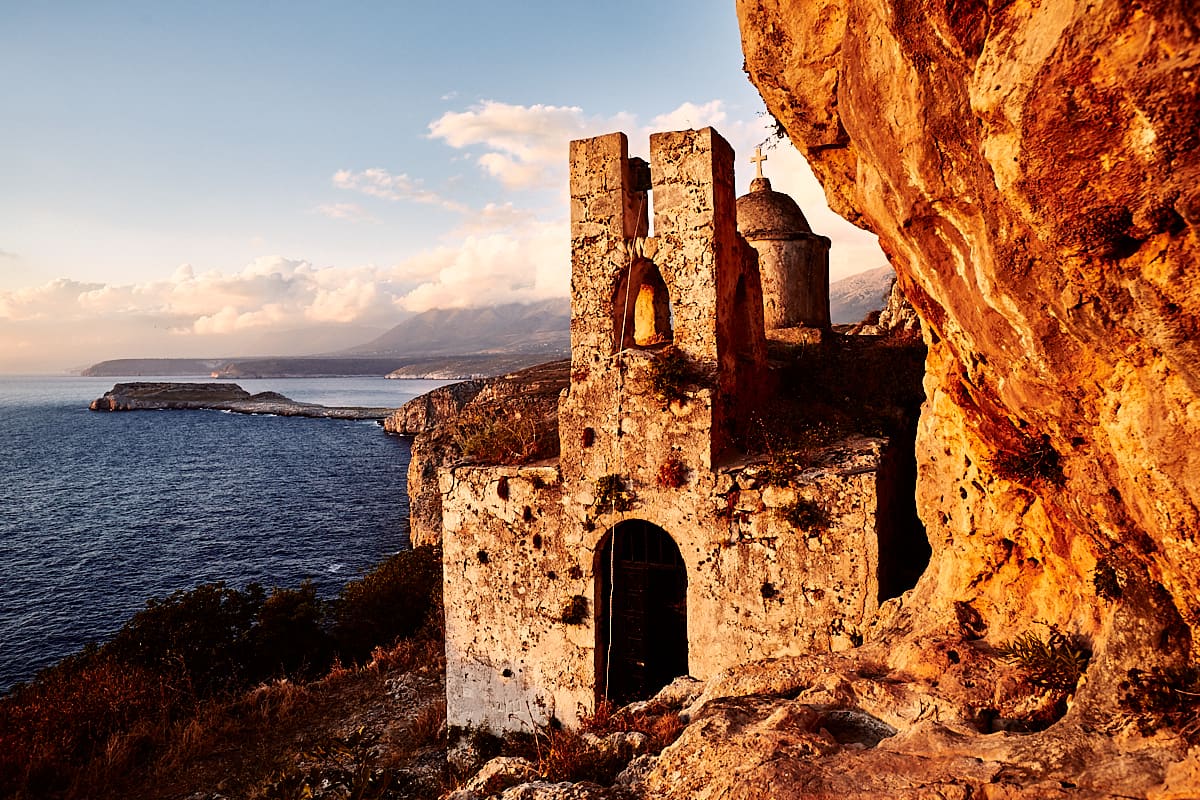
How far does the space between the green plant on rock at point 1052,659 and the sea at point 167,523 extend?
1142 inches

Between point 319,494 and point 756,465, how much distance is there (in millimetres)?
48613

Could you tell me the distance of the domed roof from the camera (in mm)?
17906

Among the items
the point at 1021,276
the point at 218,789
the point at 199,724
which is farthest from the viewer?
the point at 199,724

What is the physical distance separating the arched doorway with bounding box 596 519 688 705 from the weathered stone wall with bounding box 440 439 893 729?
27 centimetres

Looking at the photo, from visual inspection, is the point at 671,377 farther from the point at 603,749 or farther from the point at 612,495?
the point at 603,749

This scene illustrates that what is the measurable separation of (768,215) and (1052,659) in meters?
14.8

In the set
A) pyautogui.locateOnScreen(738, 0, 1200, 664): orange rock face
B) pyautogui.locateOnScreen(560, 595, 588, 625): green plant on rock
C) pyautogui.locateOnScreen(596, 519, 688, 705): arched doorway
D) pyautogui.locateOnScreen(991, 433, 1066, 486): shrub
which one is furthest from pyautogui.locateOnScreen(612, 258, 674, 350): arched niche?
pyautogui.locateOnScreen(991, 433, 1066, 486): shrub

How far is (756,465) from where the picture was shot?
9680 millimetres

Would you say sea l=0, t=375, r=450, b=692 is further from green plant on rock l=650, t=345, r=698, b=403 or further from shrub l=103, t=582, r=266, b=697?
green plant on rock l=650, t=345, r=698, b=403

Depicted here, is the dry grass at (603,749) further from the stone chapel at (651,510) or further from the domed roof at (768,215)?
the domed roof at (768,215)

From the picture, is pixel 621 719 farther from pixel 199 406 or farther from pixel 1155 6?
pixel 199 406

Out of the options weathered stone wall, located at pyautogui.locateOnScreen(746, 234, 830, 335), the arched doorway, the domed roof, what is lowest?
the arched doorway

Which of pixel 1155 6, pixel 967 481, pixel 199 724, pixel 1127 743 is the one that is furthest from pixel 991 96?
pixel 199 724

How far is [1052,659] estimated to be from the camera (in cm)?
497
